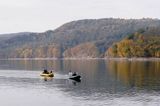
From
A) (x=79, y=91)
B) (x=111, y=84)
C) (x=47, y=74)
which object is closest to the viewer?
(x=79, y=91)

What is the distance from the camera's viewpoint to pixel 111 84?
11744 centimetres

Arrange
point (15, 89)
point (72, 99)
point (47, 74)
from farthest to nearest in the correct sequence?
1. point (47, 74)
2. point (15, 89)
3. point (72, 99)

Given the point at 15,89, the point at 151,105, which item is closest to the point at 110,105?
the point at 151,105

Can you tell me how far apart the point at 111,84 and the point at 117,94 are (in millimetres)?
22572

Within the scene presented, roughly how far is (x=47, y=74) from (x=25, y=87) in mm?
33711

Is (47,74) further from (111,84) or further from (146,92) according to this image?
(146,92)

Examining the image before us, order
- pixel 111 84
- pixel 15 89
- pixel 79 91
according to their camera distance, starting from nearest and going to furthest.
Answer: pixel 79 91, pixel 15 89, pixel 111 84

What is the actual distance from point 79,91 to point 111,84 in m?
17.0

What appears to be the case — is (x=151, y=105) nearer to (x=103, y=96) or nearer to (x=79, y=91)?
(x=103, y=96)

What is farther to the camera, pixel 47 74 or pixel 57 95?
pixel 47 74

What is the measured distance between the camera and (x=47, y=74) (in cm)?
14800

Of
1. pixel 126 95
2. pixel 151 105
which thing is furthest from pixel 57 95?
pixel 151 105

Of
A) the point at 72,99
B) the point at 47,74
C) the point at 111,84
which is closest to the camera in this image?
the point at 72,99

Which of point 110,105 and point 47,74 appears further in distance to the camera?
point 47,74
